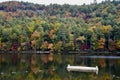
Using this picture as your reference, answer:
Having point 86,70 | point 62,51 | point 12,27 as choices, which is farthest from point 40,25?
point 86,70

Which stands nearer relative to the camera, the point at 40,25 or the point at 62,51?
the point at 62,51

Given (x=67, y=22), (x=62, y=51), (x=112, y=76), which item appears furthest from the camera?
(x=67, y=22)

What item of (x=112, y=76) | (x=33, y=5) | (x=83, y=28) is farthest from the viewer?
(x=33, y=5)

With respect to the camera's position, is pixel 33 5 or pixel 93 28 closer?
pixel 93 28

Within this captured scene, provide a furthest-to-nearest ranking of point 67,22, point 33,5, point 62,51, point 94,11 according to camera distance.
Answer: point 33,5 → point 94,11 → point 67,22 → point 62,51

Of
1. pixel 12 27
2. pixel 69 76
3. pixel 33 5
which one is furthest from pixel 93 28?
pixel 33 5

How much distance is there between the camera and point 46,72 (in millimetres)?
53500

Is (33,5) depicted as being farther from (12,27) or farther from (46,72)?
(46,72)

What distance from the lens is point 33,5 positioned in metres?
196

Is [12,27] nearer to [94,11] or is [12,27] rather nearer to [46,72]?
[94,11]

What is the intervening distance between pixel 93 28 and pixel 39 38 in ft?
57.6

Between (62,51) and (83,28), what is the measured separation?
14655mm

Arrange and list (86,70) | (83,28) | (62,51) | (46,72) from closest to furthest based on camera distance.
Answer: (46,72)
(86,70)
(62,51)
(83,28)

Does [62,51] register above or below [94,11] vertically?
below
